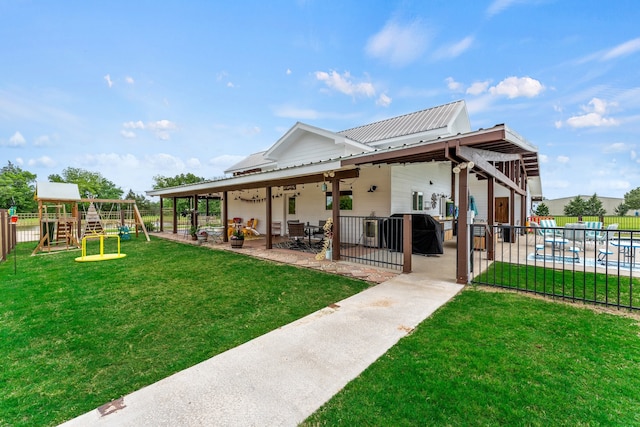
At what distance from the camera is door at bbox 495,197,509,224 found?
14180 millimetres

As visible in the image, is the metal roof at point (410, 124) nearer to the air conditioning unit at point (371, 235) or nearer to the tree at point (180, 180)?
the air conditioning unit at point (371, 235)

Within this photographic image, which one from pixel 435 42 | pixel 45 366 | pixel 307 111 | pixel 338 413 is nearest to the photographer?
pixel 338 413

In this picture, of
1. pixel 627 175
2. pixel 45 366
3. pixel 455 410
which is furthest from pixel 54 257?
pixel 627 175

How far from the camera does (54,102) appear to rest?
641 inches

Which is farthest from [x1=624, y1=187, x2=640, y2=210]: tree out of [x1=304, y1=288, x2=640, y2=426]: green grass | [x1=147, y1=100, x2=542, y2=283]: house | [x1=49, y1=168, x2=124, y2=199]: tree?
[x1=49, y1=168, x2=124, y2=199]: tree

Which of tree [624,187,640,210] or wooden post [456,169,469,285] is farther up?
tree [624,187,640,210]

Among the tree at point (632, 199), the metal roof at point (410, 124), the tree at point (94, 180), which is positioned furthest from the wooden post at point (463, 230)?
the tree at point (632, 199)

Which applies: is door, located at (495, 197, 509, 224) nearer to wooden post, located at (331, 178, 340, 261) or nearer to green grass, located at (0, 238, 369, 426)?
wooden post, located at (331, 178, 340, 261)

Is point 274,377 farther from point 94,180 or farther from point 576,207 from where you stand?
point 94,180

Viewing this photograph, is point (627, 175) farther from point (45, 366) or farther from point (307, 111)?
point (45, 366)

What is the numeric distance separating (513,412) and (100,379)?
3400 mm

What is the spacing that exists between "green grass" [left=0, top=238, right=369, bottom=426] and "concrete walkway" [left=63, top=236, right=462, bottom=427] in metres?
0.24

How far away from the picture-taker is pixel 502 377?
2.36 meters

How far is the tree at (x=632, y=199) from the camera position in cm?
3766
